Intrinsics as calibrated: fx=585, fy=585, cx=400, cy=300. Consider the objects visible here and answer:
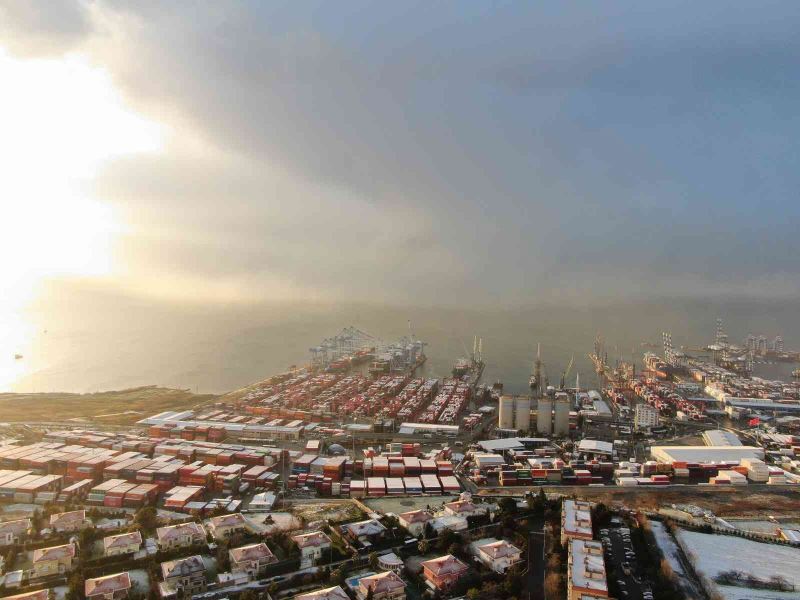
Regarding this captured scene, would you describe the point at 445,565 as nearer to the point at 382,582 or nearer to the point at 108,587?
the point at 382,582

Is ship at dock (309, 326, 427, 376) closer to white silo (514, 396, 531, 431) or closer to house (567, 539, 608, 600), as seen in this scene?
white silo (514, 396, 531, 431)

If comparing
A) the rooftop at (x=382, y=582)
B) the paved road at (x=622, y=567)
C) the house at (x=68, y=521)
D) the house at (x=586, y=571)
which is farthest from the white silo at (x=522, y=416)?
the house at (x=68, y=521)

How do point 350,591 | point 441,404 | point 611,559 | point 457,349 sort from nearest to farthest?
point 350,591 → point 611,559 → point 441,404 → point 457,349

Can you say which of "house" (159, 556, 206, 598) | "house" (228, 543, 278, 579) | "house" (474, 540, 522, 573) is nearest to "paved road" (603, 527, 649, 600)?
"house" (474, 540, 522, 573)

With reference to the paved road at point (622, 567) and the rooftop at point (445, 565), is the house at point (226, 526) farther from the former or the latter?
the paved road at point (622, 567)

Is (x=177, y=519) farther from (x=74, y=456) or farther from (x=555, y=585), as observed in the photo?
(x=555, y=585)

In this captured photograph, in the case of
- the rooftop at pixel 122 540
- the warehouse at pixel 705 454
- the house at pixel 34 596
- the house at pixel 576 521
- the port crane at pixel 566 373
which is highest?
the port crane at pixel 566 373

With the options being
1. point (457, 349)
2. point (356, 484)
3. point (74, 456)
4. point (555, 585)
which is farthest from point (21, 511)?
point (457, 349)
